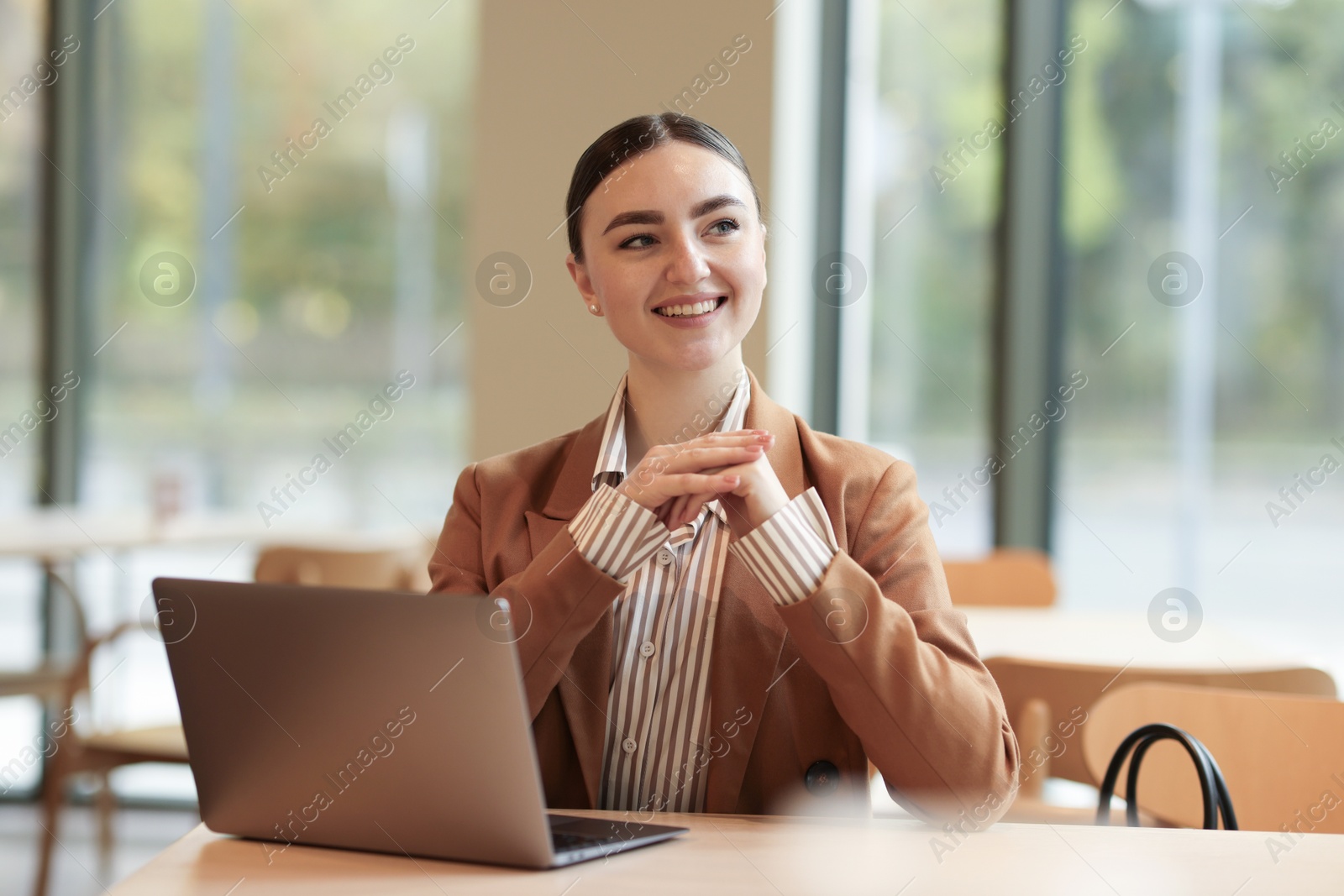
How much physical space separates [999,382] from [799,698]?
258 cm

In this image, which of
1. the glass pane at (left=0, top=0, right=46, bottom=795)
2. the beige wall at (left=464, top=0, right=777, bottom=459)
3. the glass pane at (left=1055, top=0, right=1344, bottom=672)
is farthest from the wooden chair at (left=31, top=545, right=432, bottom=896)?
the glass pane at (left=1055, top=0, right=1344, bottom=672)

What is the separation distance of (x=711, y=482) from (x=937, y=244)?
9.08 ft

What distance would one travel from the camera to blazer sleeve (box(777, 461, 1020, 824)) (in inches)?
50.3

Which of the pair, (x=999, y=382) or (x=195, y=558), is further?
(x=195, y=558)

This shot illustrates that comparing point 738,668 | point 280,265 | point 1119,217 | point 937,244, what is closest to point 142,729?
point 280,265

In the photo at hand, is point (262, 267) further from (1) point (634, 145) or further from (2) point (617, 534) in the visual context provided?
(2) point (617, 534)

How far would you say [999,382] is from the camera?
3.84m

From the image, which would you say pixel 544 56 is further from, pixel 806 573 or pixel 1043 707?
pixel 806 573

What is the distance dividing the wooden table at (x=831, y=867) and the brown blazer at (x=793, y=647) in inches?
4.1

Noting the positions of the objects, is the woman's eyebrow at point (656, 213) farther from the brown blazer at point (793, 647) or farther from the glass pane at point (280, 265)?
the glass pane at point (280, 265)

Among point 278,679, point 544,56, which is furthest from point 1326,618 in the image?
point 278,679

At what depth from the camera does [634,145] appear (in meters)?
1.51

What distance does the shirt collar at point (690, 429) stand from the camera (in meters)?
1.55

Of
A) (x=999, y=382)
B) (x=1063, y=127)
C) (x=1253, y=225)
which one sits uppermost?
(x=1063, y=127)
